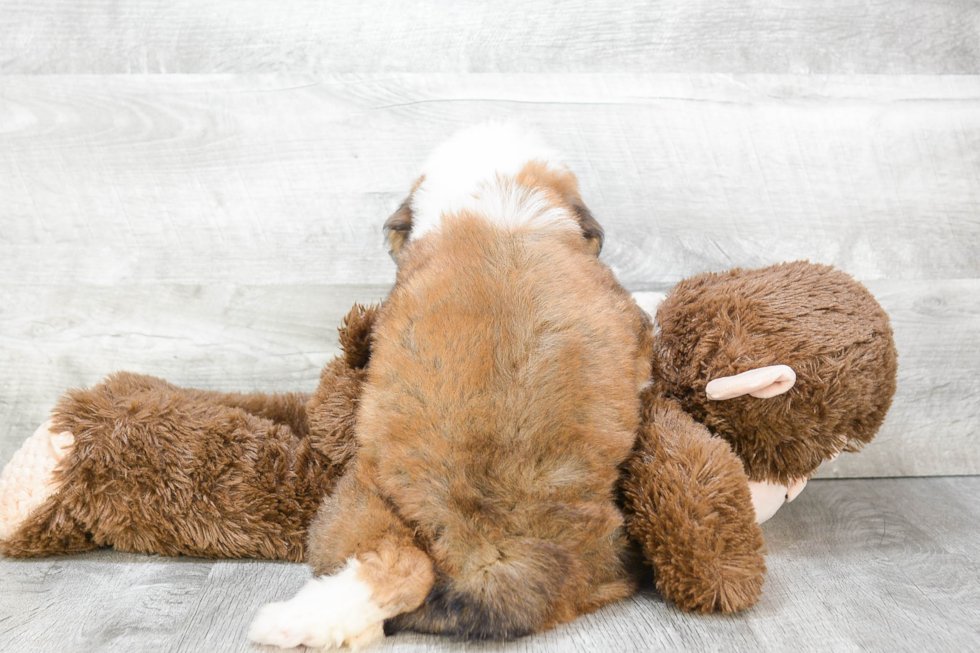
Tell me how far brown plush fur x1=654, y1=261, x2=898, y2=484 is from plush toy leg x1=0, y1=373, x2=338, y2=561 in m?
0.57

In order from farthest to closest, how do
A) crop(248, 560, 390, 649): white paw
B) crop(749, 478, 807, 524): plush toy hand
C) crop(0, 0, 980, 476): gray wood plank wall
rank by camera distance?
crop(0, 0, 980, 476): gray wood plank wall
crop(749, 478, 807, 524): plush toy hand
crop(248, 560, 390, 649): white paw

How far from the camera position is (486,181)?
102cm

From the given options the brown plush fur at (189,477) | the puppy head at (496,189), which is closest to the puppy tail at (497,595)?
the brown plush fur at (189,477)

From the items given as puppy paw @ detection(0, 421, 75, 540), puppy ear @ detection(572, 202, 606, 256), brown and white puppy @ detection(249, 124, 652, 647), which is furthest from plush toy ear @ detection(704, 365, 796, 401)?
puppy paw @ detection(0, 421, 75, 540)

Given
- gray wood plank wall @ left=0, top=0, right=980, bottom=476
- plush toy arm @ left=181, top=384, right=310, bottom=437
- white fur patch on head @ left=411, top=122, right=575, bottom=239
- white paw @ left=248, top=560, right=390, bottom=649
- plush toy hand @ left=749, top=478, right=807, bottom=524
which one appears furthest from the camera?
gray wood plank wall @ left=0, top=0, right=980, bottom=476

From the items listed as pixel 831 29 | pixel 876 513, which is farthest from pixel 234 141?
pixel 876 513

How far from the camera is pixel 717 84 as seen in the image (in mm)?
1360

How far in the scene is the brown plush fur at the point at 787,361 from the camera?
1.02m

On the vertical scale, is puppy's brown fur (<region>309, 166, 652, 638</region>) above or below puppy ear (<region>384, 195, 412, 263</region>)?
below

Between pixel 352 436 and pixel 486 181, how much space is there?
42 centimetres

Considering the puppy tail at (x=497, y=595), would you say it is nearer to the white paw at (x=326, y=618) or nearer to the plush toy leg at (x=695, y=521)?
the white paw at (x=326, y=618)

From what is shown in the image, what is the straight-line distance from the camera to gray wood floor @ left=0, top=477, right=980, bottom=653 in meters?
0.89

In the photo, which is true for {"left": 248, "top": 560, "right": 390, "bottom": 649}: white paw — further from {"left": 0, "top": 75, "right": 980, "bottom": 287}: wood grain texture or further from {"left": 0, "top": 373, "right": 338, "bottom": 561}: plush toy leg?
{"left": 0, "top": 75, "right": 980, "bottom": 287}: wood grain texture

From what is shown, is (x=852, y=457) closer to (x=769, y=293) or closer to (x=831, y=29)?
(x=769, y=293)
